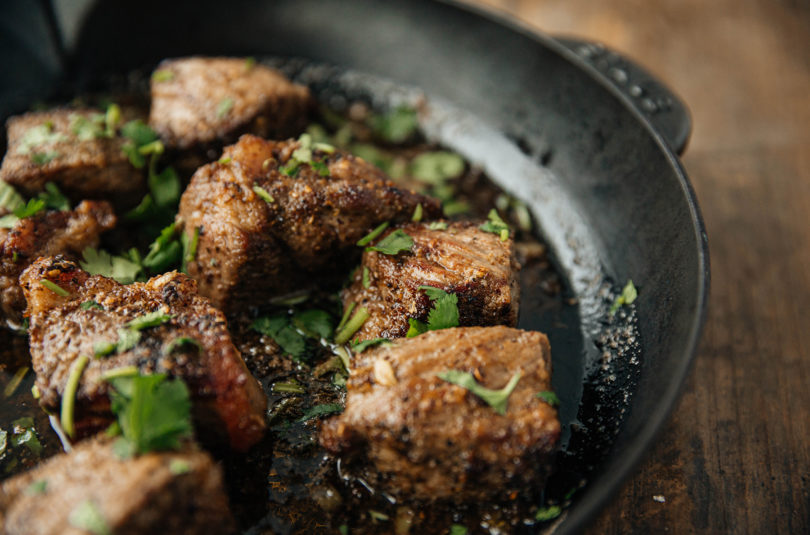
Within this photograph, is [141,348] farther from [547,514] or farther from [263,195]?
[547,514]

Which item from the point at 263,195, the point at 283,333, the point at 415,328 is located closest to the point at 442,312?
the point at 415,328

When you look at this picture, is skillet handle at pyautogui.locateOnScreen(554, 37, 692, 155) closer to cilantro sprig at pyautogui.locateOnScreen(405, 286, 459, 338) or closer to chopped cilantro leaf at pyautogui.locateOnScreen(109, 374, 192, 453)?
cilantro sprig at pyautogui.locateOnScreen(405, 286, 459, 338)

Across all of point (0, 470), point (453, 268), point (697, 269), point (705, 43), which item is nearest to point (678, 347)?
point (697, 269)

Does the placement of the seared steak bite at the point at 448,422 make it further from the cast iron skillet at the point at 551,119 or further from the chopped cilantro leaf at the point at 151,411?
the chopped cilantro leaf at the point at 151,411

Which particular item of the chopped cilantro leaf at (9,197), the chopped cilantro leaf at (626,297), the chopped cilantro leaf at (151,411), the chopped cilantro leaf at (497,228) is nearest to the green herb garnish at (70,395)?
the chopped cilantro leaf at (151,411)

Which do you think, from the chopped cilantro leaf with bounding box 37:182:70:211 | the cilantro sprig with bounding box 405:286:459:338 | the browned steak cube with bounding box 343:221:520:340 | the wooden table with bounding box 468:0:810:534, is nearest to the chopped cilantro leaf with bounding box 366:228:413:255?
the browned steak cube with bounding box 343:221:520:340
